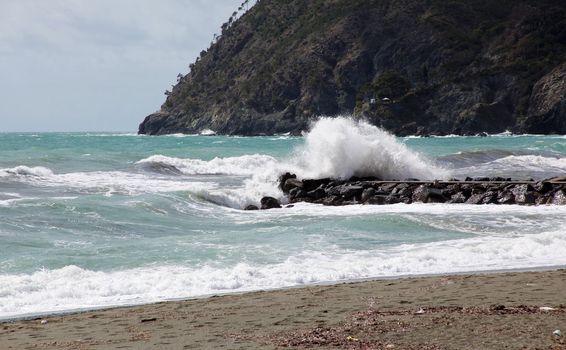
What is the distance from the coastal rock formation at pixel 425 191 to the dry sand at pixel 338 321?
509 inches

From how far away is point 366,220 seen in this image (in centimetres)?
1970

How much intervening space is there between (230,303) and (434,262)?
5.05 meters

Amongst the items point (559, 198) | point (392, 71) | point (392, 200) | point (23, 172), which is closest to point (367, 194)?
point (392, 200)

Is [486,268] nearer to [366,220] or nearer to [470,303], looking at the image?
[470,303]

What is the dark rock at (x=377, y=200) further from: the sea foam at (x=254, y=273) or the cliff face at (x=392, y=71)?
the cliff face at (x=392, y=71)

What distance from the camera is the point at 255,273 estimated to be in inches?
519

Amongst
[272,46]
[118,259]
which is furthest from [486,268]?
[272,46]

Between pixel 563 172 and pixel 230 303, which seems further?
pixel 563 172

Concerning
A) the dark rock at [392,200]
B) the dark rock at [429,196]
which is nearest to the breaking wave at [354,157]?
the dark rock at [392,200]

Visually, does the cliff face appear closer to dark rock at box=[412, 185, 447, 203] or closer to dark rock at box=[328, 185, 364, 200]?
dark rock at box=[328, 185, 364, 200]

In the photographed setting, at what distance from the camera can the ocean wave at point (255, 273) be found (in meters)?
11.8

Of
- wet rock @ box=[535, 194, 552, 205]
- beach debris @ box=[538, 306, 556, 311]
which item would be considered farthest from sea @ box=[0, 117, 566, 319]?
beach debris @ box=[538, 306, 556, 311]

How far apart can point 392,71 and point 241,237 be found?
110 metres

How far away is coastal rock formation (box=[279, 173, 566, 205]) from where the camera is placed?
79.2 feet
